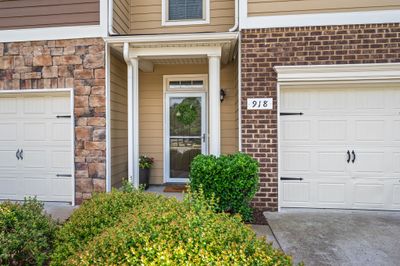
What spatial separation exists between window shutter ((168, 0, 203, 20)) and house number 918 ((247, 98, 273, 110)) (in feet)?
8.89

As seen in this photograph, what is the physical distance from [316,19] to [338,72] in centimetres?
98

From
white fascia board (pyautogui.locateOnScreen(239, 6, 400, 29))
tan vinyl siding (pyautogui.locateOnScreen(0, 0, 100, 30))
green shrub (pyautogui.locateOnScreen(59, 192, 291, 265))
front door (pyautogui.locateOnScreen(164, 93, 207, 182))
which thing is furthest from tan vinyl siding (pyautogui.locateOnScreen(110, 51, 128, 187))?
green shrub (pyautogui.locateOnScreen(59, 192, 291, 265))

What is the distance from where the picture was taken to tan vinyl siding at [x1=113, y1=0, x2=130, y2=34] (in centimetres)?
541

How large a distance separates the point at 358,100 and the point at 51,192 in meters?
6.04

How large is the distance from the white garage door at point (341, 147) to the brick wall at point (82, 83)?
3379mm

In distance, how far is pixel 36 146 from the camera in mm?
5500

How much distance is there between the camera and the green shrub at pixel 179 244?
176 cm

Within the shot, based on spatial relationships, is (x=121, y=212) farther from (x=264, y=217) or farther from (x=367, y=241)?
(x=367, y=241)

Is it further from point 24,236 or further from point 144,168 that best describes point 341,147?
point 24,236

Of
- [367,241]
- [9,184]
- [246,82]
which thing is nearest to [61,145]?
[9,184]

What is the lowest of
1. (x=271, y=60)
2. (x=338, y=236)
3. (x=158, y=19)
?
(x=338, y=236)

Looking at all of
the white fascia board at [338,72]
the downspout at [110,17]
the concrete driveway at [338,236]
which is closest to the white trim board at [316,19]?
the white fascia board at [338,72]

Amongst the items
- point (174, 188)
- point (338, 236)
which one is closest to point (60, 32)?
point (174, 188)

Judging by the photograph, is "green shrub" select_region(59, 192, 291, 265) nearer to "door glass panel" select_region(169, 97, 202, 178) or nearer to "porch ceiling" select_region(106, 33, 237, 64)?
"porch ceiling" select_region(106, 33, 237, 64)
